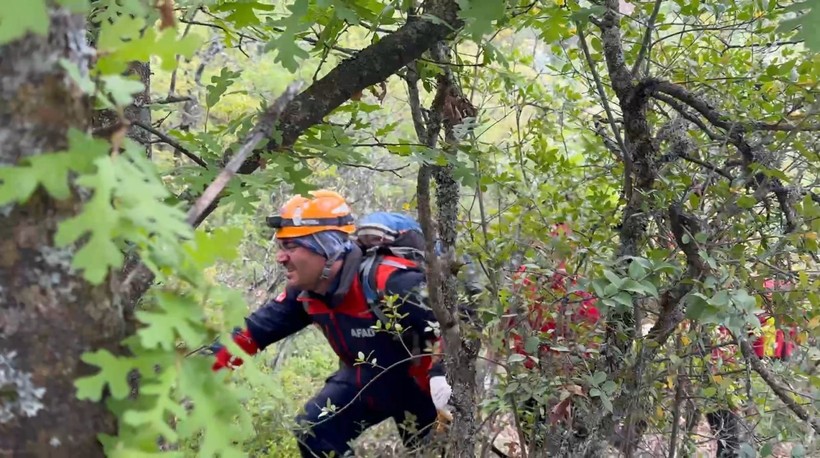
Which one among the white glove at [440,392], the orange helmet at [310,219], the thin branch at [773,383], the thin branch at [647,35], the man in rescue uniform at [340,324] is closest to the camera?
the thin branch at [773,383]

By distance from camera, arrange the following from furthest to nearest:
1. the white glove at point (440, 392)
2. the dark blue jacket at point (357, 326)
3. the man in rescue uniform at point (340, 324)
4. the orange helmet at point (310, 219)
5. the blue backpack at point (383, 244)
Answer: the orange helmet at point (310, 219) → the man in rescue uniform at point (340, 324) → the blue backpack at point (383, 244) → the dark blue jacket at point (357, 326) → the white glove at point (440, 392)

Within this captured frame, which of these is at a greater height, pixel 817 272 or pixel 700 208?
pixel 700 208

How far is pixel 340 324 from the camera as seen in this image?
160 inches

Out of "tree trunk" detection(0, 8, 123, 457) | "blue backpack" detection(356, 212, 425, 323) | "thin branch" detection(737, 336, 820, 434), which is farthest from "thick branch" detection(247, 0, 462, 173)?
"blue backpack" detection(356, 212, 425, 323)

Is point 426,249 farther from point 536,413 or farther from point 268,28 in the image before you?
point 268,28

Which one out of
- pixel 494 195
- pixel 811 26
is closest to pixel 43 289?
pixel 811 26

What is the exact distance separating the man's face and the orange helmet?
0.08 m

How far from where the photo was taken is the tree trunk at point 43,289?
96 centimetres

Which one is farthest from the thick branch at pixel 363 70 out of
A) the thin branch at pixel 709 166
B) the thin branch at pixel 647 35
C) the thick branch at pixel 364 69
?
the thin branch at pixel 709 166

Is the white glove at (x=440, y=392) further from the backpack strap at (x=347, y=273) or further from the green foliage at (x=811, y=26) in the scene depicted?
the green foliage at (x=811, y=26)

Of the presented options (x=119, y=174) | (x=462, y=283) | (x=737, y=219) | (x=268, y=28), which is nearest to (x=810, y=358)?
(x=737, y=219)

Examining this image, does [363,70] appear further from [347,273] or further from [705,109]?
[347,273]

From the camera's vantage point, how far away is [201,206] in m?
1.05

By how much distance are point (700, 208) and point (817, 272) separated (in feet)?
1.38
